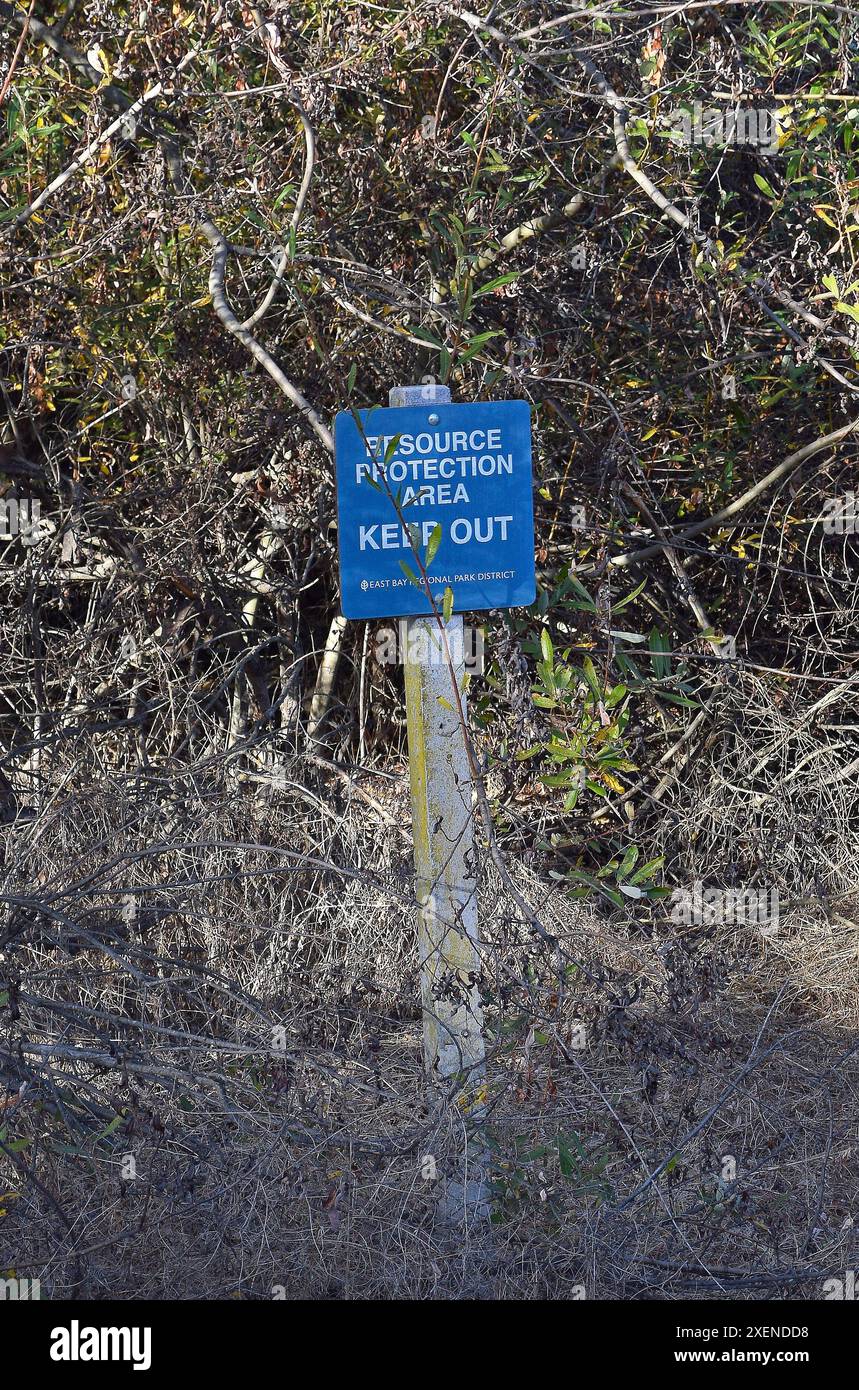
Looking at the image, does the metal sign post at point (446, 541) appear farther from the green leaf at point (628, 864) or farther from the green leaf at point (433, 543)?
the green leaf at point (628, 864)

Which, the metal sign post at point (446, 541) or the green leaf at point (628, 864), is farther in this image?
the green leaf at point (628, 864)

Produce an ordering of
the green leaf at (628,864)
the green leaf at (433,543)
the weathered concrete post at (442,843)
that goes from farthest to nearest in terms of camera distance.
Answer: the green leaf at (628,864), the weathered concrete post at (442,843), the green leaf at (433,543)

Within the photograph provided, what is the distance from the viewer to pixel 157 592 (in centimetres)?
436

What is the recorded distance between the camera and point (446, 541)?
2.76 meters

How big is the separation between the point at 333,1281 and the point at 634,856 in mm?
1096

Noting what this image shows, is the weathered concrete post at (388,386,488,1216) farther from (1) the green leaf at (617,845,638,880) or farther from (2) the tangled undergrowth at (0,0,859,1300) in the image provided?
(1) the green leaf at (617,845,638,880)

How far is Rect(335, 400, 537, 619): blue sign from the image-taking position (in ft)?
9.02

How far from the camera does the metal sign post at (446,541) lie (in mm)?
2750

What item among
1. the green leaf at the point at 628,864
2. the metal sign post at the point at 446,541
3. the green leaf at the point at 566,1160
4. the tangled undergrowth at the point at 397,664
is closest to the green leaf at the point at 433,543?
the metal sign post at the point at 446,541

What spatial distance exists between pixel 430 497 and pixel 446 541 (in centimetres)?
10

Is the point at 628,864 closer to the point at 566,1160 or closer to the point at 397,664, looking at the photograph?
the point at 566,1160

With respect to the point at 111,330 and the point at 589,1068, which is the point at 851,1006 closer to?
the point at 589,1068

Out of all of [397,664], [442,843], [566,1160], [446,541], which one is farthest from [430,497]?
[397,664]

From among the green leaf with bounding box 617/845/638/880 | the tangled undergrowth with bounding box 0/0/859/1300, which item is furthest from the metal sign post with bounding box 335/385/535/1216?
the green leaf with bounding box 617/845/638/880
